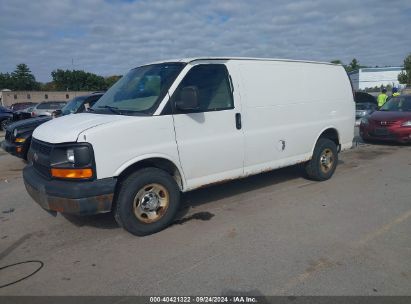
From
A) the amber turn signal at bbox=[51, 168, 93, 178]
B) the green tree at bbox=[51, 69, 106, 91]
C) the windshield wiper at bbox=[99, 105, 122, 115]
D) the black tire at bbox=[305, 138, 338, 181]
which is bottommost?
the black tire at bbox=[305, 138, 338, 181]

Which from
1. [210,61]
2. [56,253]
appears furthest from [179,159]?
[56,253]

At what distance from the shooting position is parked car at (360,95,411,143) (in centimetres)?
1085

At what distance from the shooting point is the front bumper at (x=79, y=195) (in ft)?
13.5

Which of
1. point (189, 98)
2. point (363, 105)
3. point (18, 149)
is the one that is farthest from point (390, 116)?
point (18, 149)

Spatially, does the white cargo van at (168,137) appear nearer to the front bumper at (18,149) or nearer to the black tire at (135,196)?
the black tire at (135,196)

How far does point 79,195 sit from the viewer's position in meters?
4.10

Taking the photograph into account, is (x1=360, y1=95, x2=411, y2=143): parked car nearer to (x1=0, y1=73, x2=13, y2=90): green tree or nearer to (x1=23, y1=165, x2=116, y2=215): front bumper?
(x1=23, y1=165, x2=116, y2=215): front bumper

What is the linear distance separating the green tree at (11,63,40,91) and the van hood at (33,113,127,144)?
344 feet

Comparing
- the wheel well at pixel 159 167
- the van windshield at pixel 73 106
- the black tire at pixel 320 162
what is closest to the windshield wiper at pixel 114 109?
the wheel well at pixel 159 167

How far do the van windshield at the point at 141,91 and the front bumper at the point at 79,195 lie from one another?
3.32 feet

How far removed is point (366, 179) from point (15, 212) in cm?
613

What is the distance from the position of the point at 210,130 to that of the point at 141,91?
1.04 m

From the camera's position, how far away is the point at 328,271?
3.64 metres

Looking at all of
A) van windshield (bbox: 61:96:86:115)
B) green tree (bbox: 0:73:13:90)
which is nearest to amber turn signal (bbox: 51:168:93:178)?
van windshield (bbox: 61:96:86:115)
